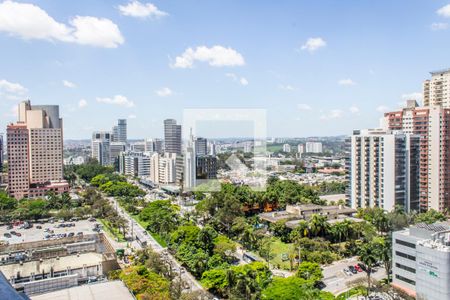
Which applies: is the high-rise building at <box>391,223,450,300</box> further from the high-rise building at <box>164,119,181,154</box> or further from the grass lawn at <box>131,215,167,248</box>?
the high-rise building at <box>164,119,181,154</box>

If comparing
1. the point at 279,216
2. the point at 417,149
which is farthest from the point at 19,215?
the point at 417,149

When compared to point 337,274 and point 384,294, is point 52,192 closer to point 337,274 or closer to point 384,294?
point 337,274


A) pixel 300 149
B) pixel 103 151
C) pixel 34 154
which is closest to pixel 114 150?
pixel 103 151

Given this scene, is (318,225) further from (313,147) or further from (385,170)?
(313,147)

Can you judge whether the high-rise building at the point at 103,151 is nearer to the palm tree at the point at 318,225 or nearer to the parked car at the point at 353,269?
the palm tree at the point at 318,225

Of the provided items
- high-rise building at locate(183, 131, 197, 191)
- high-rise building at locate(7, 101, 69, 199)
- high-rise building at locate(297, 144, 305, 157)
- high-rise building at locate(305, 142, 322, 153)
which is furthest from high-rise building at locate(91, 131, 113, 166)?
high-rise building at locate(183, 131, 197, 191)
